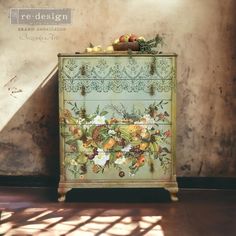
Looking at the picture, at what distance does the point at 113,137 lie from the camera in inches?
175

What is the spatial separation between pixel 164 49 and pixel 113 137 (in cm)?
129

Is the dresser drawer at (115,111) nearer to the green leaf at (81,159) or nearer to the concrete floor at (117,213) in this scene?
the green leaf at (81,159)

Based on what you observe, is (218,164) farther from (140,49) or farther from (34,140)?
(34,140)

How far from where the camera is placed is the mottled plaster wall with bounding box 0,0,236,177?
16.6 ft

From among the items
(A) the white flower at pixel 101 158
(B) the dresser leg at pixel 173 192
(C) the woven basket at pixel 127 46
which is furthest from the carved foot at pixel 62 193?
(C) the woven basket at pixel 127 46

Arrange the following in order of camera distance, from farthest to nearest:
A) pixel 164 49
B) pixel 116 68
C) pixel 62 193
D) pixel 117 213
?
pixel 164 49 < pixel 62 193 < pixel 116 68 < pixel 117 213

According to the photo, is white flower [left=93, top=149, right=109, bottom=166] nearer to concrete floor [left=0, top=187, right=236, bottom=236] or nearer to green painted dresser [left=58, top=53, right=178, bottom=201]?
green painted dresser [left=58, top=53, right=178, bottom=201]

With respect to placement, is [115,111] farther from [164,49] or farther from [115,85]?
[164,49]

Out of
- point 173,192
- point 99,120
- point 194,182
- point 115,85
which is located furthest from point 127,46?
point 194,182

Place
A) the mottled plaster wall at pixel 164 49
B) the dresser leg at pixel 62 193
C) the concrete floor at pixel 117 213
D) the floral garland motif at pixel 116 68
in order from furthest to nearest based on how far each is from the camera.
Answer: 1. the mottled plaster wall at pixel 164 49
2. the dresser leg at pixel 62 193
3. the floral garland motif at pixel 116 68
4. the concrete floor at pixel 117 213

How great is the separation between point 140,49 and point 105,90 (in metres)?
0.55

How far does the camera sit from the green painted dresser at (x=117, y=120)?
4.40 m

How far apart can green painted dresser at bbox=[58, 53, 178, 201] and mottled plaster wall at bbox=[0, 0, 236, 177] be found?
0.75 metres

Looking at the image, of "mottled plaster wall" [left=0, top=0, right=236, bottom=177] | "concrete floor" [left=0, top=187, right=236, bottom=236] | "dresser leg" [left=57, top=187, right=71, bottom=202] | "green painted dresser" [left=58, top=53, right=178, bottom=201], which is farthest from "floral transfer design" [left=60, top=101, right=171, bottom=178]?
"mottled plaster wall" [left=0, top=0, right=236, bottom=177]
